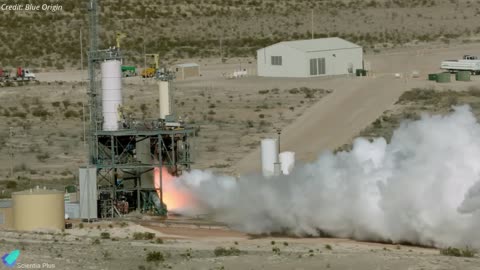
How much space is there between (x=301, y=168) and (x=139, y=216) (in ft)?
27.1

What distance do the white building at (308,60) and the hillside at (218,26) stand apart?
19524 millimetres

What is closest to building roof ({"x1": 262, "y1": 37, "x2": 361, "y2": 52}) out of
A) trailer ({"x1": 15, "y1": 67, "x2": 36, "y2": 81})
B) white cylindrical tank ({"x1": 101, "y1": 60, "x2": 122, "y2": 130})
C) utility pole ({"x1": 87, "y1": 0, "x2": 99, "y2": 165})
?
trailer ({"x1": 15, "y1": 67, "x2": 36, "y2": 81})

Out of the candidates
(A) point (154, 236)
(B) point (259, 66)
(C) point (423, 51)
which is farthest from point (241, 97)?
(A) point (154, 236)

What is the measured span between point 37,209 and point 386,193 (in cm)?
1443

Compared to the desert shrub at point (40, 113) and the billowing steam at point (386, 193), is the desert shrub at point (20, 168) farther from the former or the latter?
the billowing steam at point (386, 193)

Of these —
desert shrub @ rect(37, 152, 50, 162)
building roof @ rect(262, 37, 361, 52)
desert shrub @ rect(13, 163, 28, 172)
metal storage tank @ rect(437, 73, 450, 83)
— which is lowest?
desert shrub @ rect(13, 163, 28, 172)

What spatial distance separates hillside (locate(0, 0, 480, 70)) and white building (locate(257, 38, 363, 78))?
64.1 ft

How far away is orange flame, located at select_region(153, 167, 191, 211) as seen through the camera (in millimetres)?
62750

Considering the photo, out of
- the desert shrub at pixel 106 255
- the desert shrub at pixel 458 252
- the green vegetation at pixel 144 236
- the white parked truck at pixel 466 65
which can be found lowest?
the desert shrub at pixel 458 252

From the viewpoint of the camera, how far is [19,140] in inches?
3295

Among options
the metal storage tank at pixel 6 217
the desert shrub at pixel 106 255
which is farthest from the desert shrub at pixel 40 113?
the desert shrub at pixel 106 255

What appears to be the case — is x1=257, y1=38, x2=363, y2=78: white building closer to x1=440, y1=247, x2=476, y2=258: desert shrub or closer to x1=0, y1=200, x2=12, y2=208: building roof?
x1=0, y1=200, x2=12, y2=208: building roof

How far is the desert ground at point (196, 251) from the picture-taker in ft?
147

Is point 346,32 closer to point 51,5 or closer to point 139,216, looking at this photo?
point 51,5
